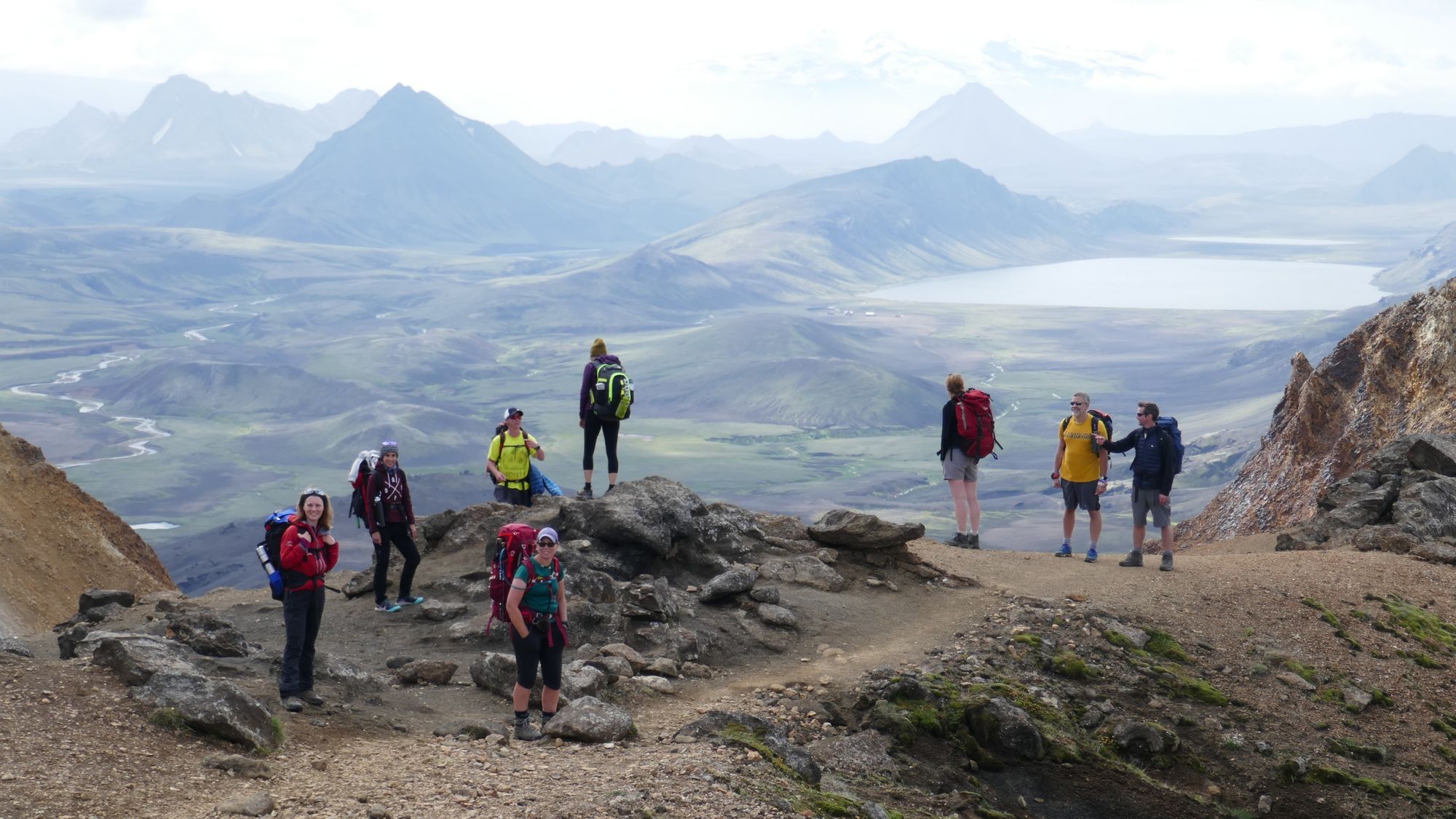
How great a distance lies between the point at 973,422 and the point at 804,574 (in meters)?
3.65

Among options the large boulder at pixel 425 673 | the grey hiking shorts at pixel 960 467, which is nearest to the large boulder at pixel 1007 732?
the large boulder at pixel 425 673

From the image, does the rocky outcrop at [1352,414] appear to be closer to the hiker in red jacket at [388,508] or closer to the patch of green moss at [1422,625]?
the patch of green moss at [1422,625]

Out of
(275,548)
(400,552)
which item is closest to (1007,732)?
(275,548)

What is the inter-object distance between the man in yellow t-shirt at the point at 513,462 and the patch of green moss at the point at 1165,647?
901 cm

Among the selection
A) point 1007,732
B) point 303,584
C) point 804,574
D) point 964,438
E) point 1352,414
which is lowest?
point 1007,732

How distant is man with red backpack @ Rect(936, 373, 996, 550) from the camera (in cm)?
1836

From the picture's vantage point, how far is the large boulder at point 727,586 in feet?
52.0

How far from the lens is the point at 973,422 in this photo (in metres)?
18.4

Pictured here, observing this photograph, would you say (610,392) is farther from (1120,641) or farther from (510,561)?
(1120,641)

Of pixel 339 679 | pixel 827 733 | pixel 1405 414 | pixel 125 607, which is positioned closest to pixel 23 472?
pixel 125 607

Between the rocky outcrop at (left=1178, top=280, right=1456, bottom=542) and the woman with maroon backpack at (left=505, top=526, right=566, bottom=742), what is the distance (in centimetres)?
1877

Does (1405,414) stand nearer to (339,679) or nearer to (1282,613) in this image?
(1282,613)

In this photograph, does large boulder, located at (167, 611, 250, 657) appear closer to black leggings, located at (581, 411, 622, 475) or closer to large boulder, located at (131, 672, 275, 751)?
large boulder, located at (131, 672, 275, 751)

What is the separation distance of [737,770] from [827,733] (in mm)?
2290
